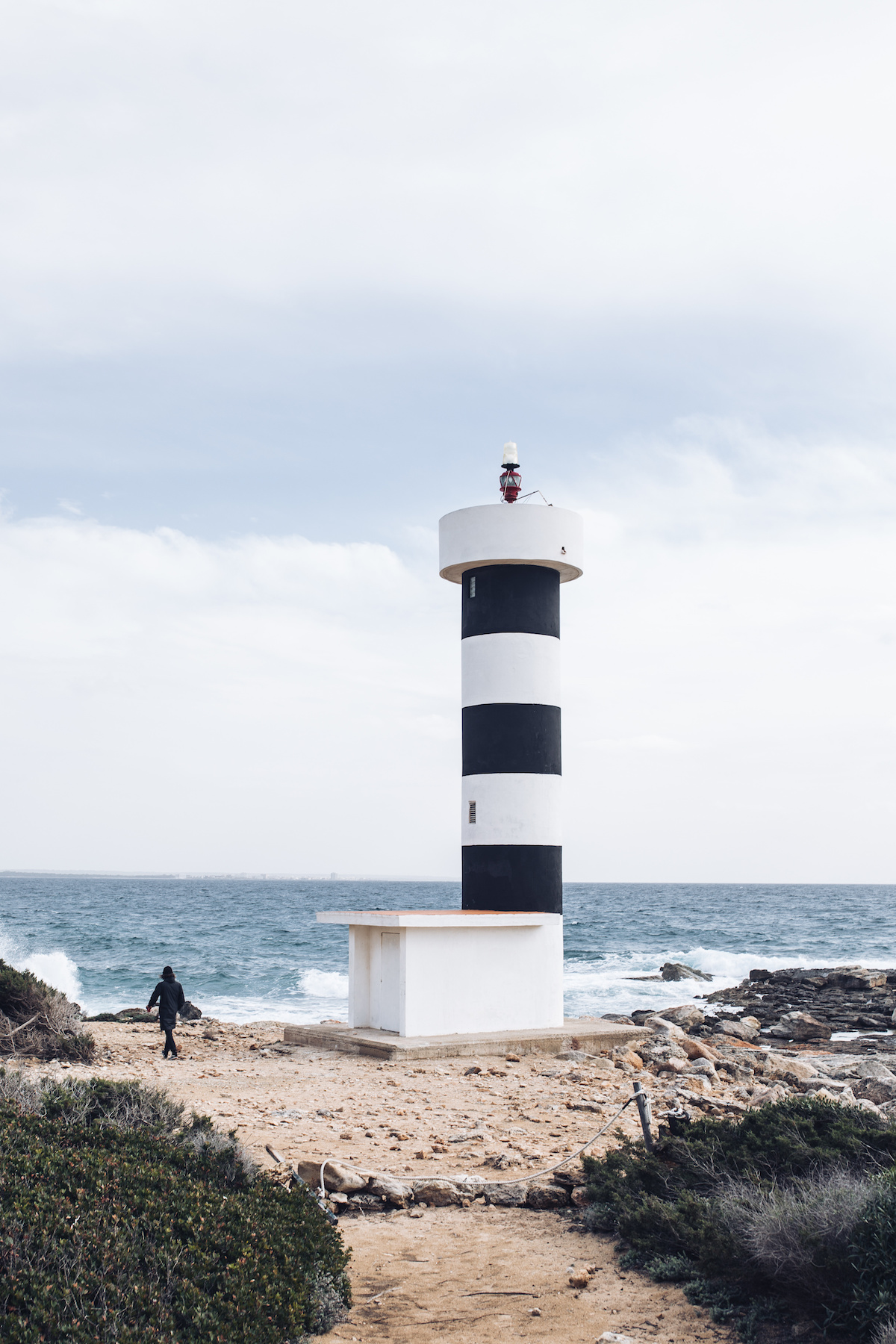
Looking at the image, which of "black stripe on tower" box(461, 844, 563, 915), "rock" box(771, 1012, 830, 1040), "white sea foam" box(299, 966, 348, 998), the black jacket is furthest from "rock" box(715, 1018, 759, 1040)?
"white sea foam" box(299, 966, 348, 998)

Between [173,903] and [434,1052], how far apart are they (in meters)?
77.2

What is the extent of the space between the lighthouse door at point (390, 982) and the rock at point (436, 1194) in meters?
6.12

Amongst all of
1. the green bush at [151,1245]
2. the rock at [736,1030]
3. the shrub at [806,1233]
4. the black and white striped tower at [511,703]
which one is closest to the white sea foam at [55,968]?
the rock at [736,1030]

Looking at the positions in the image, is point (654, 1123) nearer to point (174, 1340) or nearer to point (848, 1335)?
point (848, 1335)

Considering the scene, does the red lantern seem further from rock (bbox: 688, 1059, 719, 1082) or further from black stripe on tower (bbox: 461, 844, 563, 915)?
rock (bbox: 688, 1059, 719, 1082)

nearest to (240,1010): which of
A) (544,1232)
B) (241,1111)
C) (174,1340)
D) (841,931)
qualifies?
(241,1111)

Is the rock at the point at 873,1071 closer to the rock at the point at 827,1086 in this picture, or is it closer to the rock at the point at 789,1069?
the rock at the point at 789,1069

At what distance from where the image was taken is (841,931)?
2516 inches

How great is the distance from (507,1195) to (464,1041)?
19.4 ft

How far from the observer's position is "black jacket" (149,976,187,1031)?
13.7 metres

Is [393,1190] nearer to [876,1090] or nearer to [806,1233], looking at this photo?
[806,1233]

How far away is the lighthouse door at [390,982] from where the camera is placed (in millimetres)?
13297

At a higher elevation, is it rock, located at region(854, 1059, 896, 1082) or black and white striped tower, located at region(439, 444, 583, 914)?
black and white striped tower, located at region(439, 444, 583, 914)

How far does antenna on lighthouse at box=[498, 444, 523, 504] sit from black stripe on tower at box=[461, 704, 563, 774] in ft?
9.82
